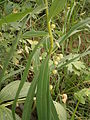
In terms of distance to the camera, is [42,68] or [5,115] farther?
[5,115]

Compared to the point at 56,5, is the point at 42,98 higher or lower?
lower

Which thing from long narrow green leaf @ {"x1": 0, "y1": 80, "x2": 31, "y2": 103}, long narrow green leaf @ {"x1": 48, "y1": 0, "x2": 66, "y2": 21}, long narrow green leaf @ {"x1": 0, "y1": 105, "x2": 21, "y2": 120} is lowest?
long narrow green leaf @ {"x1": 0, "y1": 105, "x2": 21, "y2": 120}

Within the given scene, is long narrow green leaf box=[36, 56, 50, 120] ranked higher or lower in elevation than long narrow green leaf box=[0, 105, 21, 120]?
higher

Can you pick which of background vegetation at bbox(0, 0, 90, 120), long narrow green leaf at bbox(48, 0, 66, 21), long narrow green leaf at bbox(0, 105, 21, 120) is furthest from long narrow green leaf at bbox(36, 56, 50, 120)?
long narrow green leaf at bbox(0, 105, 21, 120)

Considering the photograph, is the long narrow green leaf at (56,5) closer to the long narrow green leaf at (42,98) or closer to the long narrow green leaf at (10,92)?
the long narrow green leaf at (42,98)

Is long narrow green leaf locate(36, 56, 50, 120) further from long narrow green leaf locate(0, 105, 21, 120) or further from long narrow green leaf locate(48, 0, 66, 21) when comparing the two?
long narrow green leaf locate(0, 105, 21, 120)

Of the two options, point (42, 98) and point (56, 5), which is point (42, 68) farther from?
point (56, 5)

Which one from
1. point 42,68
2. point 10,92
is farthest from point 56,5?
point 10,92

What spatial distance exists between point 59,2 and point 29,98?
329 millimetres

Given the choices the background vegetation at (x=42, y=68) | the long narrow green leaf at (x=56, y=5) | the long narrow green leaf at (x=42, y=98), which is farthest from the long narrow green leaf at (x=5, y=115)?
the long narrow green leaf at (x=56, y=5)

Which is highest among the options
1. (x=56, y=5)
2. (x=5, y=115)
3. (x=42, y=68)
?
(x=56, y=5)

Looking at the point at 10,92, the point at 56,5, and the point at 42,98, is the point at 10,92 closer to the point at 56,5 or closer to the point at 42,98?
the point at 42,98

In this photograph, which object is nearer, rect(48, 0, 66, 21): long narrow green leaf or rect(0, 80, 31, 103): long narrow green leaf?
rect(48, 0, 66, 21): long narrow green leaf

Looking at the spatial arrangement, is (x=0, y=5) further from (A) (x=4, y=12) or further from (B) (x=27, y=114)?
(B) (x=27, y=114)
